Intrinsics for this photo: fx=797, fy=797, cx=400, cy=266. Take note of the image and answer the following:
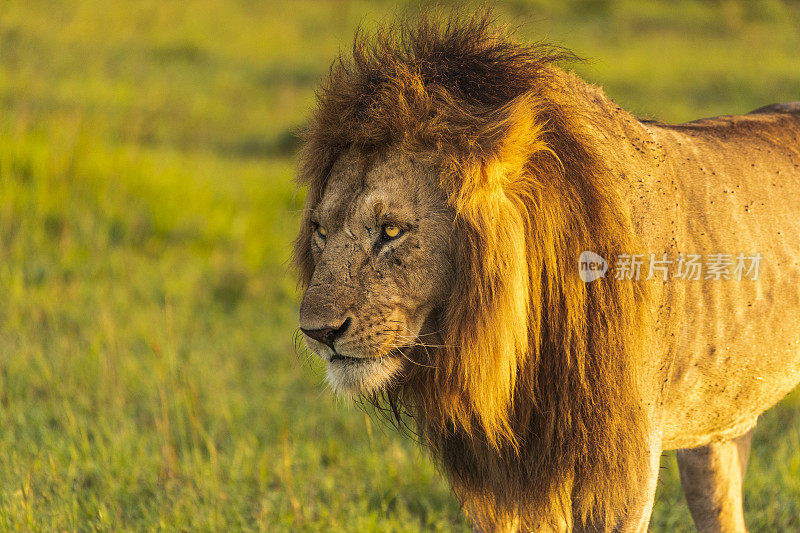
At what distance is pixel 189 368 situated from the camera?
5430 millimetres

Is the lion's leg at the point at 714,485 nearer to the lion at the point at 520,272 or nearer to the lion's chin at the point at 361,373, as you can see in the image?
the lion at the point at 520,272

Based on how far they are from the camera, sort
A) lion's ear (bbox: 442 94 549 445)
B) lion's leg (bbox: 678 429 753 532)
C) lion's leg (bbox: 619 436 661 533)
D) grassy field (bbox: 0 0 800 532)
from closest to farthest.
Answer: lion's ear (bbox: 442 94 549 445), lion's leg (bbox: 619 436 661 533), lion's leg (bbox: 678 429 753 532), grassy field (bbox: 0 0 800 532)

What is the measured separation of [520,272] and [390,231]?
360 mm

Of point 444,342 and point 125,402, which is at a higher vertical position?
point 444,342

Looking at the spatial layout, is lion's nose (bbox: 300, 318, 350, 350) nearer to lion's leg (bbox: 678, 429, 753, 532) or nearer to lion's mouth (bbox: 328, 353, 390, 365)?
lion's mouth (bbox: 328, 353, 390, 365)

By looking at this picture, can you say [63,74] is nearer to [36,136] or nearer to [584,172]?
[36,136]

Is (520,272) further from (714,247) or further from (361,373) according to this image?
(714,247)

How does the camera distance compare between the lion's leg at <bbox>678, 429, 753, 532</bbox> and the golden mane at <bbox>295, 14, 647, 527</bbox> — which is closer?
the golden mane at <bbox>295, 14, 647, 527</bbox>

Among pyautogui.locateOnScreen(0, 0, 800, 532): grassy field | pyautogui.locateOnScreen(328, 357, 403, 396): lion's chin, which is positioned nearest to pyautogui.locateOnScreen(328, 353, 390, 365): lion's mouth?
pyautogui.locateOnScreen(328, 357, 403, 396): lion's chin

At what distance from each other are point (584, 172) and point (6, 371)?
4.29 meters

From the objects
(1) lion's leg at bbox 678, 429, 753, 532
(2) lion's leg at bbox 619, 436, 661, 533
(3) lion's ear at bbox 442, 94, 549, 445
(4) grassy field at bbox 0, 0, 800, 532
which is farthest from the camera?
(4) grassy field at bbox 0, 0, 800, 532

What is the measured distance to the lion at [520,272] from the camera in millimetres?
2088

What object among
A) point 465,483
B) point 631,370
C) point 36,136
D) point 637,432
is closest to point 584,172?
point 631,370

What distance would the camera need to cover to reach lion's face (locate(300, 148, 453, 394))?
2.09m
